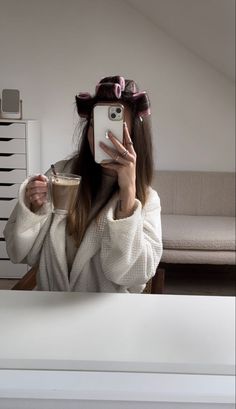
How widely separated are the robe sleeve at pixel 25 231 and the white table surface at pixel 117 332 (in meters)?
0.06

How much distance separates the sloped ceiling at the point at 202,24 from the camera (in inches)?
21.5

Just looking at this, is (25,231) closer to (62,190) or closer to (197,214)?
(62,190)

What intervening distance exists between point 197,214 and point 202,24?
1.11 ft

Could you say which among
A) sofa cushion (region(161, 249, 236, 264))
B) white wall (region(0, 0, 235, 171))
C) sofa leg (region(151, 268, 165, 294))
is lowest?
sofa cushion (region(161, 249, 236, 264))

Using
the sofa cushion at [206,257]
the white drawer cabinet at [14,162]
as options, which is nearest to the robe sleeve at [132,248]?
the white drawer cabinet at [14,162]

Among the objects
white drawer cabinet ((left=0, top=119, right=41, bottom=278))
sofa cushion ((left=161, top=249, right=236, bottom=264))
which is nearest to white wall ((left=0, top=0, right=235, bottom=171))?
white drawer cabinet ((left=0, top=119, right=41, bottom=278))

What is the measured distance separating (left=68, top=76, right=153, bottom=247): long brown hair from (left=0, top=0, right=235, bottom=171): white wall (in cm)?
4

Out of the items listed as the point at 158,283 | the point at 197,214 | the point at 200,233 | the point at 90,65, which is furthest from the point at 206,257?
the point at 90,65

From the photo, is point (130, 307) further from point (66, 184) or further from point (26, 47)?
point (26, 47)

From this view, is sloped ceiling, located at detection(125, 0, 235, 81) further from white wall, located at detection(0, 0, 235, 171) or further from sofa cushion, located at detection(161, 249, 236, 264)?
sofa cushion, located at detection(161, 249, 236, 264)

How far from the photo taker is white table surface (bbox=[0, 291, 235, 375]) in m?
0.31

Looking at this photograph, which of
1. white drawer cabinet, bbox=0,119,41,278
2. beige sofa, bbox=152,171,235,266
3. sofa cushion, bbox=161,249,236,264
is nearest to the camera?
white drawer cabinet, bbox=0,119,41,278

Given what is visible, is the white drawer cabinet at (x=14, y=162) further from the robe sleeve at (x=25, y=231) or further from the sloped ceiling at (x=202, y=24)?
the sloped ceiling at (x=202, y=24)

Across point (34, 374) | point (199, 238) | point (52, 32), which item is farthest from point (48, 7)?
point (199, 238)
